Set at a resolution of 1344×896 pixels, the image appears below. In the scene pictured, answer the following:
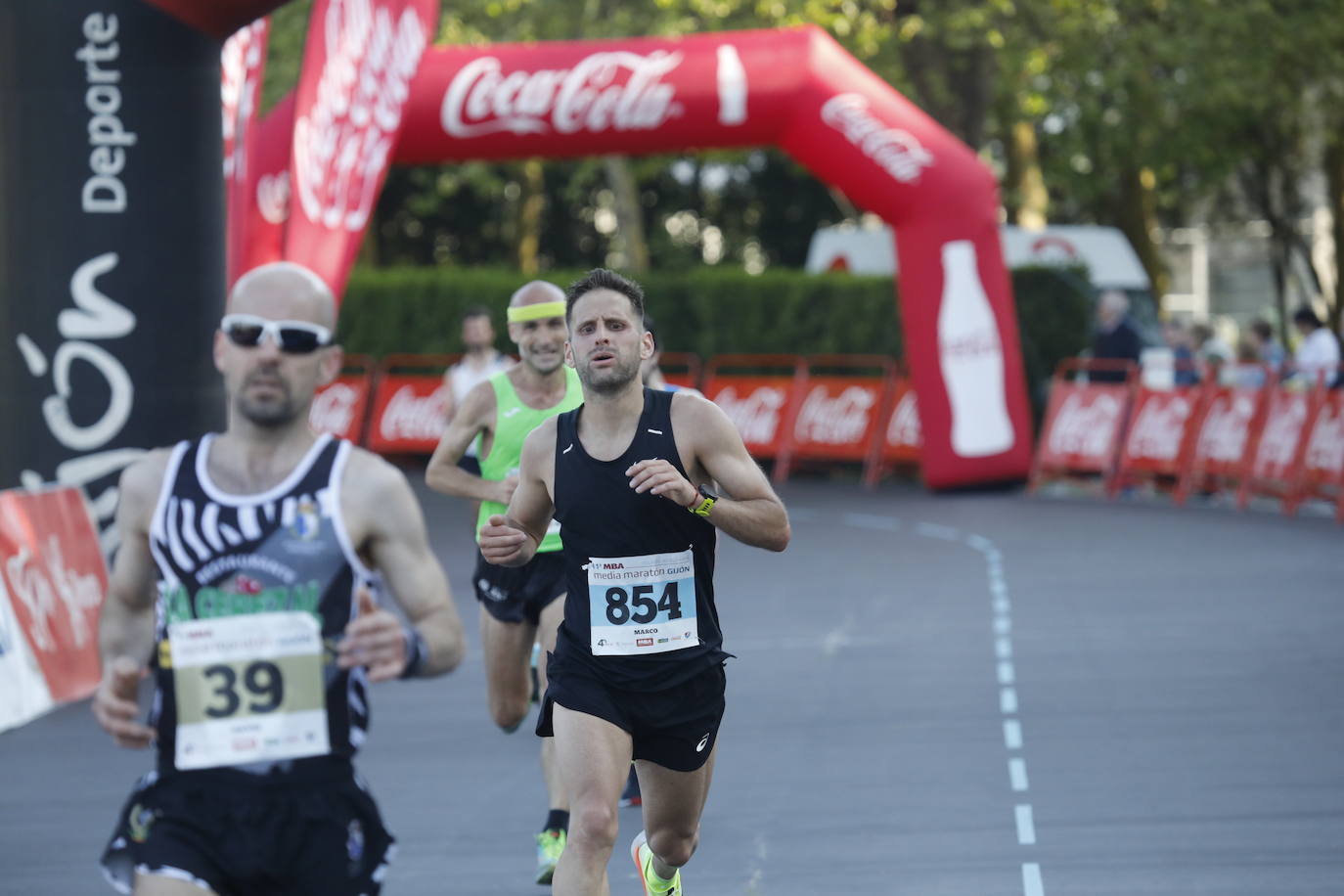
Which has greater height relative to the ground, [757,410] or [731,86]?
[731,86]

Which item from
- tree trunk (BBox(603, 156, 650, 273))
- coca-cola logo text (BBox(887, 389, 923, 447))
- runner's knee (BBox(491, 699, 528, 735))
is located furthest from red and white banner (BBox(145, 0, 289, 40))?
tree trunk (BBox(603, 156, 650, 273))

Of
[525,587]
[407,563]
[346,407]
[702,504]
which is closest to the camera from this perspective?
[407,563]

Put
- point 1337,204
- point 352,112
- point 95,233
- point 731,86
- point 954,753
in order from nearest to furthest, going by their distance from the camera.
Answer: point 954,753, point 95,233, point 352,112, point 731,86, point 1337,204

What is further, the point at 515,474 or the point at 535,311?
the point at 535,311

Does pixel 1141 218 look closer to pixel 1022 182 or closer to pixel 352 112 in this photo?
pixel 1022 182

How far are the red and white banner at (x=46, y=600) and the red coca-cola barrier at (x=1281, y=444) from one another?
1167 centimetres

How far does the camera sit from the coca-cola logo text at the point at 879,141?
20.0 meters

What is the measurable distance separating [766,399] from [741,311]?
1745 millimetres

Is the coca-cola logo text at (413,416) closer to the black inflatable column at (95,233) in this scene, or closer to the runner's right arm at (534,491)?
the black inflatable column at (95,233)

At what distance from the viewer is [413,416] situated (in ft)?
86.1

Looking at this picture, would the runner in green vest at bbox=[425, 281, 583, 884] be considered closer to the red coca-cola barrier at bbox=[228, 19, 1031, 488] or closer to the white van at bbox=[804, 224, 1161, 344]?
the red coca-cola barrier at bbox=[228, 19, 1031, 488]

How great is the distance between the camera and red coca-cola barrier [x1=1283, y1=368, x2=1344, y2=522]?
18.2 metres

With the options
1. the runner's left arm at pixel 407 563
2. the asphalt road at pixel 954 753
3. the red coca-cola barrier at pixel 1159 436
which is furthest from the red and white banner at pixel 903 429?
the runner's left arm at pixel 407 563

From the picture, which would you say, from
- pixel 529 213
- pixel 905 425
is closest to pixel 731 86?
pixel 905 425
